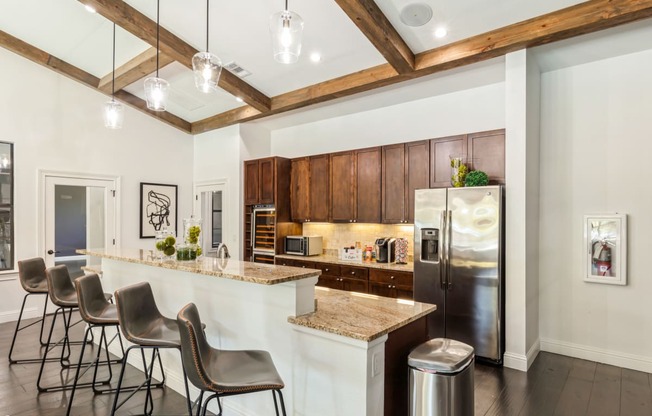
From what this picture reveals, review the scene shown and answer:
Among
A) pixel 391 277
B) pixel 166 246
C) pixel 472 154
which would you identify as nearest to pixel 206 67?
pixel 166 246

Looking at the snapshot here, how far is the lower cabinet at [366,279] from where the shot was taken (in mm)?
4473

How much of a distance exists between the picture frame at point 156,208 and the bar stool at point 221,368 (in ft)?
17.0

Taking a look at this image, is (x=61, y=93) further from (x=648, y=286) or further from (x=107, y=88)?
(x=648, y=286)

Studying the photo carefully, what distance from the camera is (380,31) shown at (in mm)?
3502

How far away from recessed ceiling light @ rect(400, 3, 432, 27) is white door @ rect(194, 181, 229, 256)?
4.38 metres

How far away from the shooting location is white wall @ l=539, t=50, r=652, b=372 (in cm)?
362

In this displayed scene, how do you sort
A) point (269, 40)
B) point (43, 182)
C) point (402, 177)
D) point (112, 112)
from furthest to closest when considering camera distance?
point (43, 182), point (402, 177), point (269, 40), point (112, 112)

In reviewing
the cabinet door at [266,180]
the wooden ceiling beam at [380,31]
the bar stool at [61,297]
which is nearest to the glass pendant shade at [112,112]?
the bar stool at [61,297]

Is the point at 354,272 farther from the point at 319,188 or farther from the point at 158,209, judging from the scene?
the point at 158,209

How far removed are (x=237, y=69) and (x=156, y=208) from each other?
3.27 meters

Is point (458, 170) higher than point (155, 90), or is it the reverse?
point (155, 90)

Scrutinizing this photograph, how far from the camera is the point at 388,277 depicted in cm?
459

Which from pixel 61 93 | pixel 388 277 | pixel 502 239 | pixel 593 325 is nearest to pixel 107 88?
pixel 61 93

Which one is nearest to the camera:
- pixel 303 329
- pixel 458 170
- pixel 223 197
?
pixel 303 329
